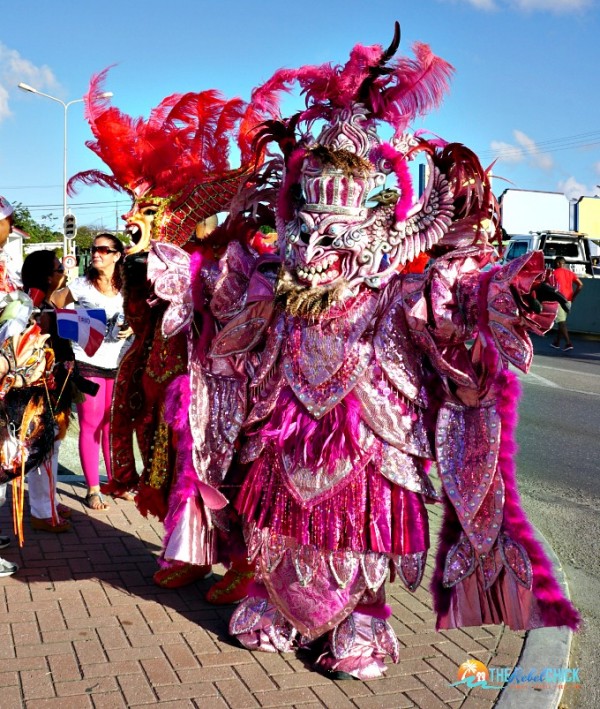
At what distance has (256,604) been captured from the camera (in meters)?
3.65

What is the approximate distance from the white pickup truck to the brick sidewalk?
60.9ft

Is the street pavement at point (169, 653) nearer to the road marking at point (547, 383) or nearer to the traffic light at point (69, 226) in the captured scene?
the road marking at point (547, 383)

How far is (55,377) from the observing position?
4.48m

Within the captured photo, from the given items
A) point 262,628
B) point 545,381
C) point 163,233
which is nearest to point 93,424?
point 163,233

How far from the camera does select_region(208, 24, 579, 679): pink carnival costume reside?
10.7 feet

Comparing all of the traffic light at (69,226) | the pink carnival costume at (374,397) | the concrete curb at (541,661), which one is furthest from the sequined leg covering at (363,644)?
the traffic light at (69,226)

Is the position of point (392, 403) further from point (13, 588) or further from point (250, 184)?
point (13, 588)

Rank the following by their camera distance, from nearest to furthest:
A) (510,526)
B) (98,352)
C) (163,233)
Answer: (510,526), (163,233), (98,352)

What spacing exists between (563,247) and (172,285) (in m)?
21.3

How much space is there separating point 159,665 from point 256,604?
0.50 meters

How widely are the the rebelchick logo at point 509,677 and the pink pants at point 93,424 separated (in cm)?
286

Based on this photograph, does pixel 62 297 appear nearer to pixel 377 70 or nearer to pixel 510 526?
pixel 377 70

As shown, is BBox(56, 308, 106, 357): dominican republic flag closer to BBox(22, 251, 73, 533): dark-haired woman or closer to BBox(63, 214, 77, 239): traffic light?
BBox(22, 251, 73, 533): dark-haired woman

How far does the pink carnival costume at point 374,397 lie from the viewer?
10.7ft
